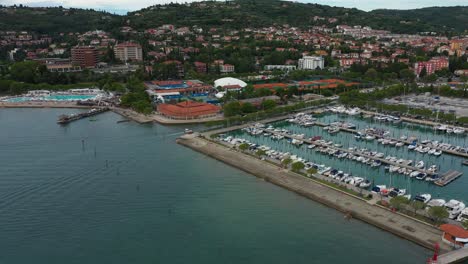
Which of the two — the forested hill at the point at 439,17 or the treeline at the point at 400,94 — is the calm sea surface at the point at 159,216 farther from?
the forested hill at the point at 439,17

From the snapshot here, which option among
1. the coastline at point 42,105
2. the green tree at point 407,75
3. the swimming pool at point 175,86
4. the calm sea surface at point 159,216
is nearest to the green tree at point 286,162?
the calm sea surface at point 159,216

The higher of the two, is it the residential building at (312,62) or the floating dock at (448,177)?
the residential building at (312,62)

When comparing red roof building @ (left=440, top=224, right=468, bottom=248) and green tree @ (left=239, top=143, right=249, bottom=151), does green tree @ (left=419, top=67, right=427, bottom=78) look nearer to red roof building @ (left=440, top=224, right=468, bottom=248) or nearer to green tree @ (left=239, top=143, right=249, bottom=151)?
green tree @ (left=239, top=143, right=249, bottom=151)

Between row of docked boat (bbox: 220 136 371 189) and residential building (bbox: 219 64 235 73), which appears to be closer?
row of docked boat (bbox: 220 136 371 189)

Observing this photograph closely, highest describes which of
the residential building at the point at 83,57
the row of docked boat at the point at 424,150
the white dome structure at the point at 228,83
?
the residential building at the point at 83,57

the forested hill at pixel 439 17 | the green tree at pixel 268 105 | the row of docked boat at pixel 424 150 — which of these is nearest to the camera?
the row of docked boat at pixel 424 150

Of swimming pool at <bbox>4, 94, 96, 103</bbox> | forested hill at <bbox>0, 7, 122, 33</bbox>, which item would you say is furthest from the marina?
forested hill at <bbox>0, 7, 122, 33</bbox>
